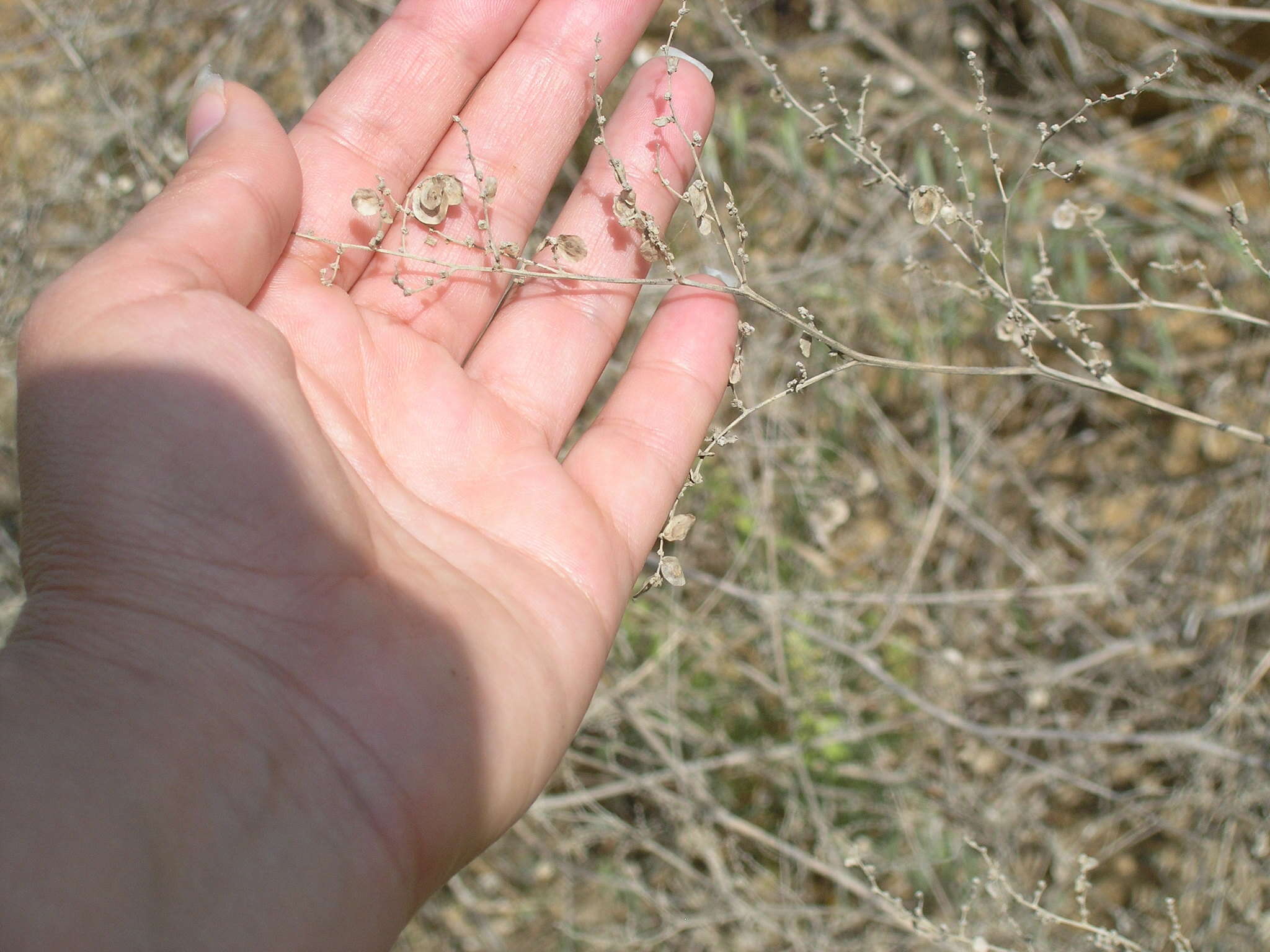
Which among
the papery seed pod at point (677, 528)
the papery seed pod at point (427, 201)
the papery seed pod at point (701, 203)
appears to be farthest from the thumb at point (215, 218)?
the papery seed pod at point (677, 528)

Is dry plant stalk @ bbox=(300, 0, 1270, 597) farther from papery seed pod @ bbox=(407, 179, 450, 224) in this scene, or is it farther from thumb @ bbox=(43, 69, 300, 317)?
thumb @ bbox=(43, 69, 300, 317)

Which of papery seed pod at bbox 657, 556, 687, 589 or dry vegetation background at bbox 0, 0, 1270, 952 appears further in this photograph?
dry vegetation background at bbox 0, 0, 1270, 952

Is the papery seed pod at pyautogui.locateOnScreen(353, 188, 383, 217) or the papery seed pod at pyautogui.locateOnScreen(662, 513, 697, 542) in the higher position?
the papery seed pod at pyautogui.locateOnScreen(353, 188, 383, 217)

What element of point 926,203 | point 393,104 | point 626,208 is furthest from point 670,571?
point 393,104

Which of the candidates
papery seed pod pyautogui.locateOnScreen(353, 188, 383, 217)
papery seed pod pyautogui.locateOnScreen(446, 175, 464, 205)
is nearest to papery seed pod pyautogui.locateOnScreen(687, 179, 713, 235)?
papery seed pod pyautogui.locateOnScreen(446, 175, 464, 205)

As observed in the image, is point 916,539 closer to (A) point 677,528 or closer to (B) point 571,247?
(A) point 677,528

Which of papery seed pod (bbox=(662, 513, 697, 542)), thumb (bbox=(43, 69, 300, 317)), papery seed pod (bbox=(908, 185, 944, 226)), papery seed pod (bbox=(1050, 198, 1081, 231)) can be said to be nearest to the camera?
thumb (bbox=(43, 69, 300, 317))

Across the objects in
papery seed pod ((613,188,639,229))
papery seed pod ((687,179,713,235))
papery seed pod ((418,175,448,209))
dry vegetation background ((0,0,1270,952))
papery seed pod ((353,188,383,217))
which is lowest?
dry vegetation background ((0,0,1270,952))

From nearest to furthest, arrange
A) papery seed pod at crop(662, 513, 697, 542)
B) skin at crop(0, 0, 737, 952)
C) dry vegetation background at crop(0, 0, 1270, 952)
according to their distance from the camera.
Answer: skin at crop(0, 0, 737, 952) → papery seed pod at crop(662, 513, 697, 542) → dry vegetation background at crop(0, 0, 1270, 952)
